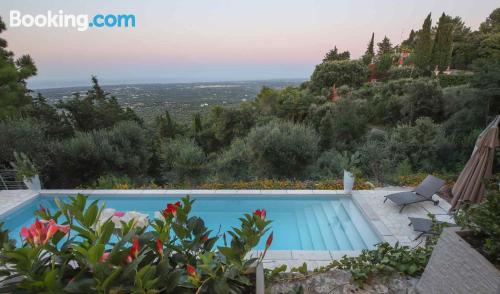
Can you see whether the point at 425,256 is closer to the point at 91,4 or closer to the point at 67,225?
the point at 67,225

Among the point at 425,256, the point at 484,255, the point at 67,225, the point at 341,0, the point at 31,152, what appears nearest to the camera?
the point at 67,225

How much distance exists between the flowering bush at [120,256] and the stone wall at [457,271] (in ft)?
4.01

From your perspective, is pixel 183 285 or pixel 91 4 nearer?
pixel 183 285

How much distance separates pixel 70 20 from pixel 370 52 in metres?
38.9

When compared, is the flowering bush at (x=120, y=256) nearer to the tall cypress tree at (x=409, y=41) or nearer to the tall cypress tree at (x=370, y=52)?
the tall cypress tree at (x=370, y=52)

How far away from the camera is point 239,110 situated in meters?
23.2

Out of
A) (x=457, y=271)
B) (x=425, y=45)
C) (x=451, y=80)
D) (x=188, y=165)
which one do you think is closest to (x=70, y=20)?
(x=188, y=165)

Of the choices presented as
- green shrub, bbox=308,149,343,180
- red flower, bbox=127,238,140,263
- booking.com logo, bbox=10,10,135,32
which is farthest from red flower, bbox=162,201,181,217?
booking.com logo, bbox=10,10,135,32

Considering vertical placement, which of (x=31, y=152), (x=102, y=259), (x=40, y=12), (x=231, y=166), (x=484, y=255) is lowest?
(x=231, y=166)

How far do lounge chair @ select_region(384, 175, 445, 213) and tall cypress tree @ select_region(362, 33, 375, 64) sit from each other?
34.2 metres

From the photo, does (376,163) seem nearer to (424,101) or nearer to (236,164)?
(236,164)

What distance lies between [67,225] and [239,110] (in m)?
22.1

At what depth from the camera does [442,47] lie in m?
26.2

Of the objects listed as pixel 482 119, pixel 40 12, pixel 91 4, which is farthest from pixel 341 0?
pixel 40 12
